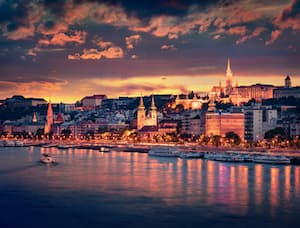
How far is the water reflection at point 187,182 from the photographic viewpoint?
14477 mm

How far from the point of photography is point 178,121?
159 feet

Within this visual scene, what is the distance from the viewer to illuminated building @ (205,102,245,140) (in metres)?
39.4

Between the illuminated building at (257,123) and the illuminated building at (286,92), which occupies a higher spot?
the illuminated building at (286,92)

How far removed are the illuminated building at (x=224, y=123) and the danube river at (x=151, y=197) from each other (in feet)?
57.3

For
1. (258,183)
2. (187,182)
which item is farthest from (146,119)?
(258,183)

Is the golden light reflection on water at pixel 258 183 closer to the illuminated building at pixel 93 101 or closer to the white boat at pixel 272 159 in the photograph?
the white boat at pixel 272 159

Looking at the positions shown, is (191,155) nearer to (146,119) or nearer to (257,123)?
(257,123)

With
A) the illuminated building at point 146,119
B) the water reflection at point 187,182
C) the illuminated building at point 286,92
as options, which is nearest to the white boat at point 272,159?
the water reflection at point 187,182

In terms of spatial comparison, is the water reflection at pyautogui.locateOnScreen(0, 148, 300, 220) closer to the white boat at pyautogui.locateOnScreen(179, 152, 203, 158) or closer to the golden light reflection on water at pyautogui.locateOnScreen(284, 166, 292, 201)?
the golden light reflection on water at pyautogui.locateOnScreen(284, 166, 292, 201)

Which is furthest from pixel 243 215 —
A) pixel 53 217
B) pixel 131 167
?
pixel 131 167

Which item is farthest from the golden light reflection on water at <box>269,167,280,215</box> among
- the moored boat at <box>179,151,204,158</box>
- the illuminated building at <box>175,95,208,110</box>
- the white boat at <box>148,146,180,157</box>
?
the illuminated building at <box>175,95,208,110</box>

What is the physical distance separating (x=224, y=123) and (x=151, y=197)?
25.9 meters

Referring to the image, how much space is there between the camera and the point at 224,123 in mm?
40562

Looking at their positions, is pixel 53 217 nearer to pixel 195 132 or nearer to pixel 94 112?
pixel 195 132
